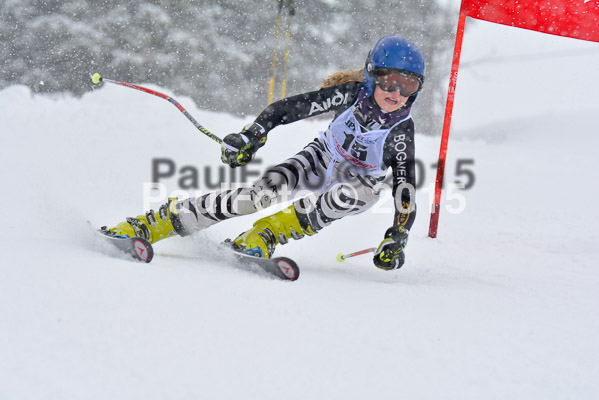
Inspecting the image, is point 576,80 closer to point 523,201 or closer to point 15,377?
point 523,201

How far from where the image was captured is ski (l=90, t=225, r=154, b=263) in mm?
2578

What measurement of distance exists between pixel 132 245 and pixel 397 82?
1.73m

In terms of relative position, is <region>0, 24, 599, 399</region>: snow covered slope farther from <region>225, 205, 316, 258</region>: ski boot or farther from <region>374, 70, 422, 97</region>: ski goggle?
<region>374, 70, 422, 97</region>: ski goggle

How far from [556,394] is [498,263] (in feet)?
7.42

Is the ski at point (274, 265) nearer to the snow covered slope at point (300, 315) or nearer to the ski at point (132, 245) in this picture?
the snow covered slope at point (300, 315)

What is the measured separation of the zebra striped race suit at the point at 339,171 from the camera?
2984mm

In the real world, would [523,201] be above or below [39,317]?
above

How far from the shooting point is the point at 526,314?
216cm

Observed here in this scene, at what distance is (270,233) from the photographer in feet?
10.1

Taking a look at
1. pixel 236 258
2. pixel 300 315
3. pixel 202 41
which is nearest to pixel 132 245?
pixel 236 258

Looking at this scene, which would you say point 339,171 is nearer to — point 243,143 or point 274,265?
point 243,143

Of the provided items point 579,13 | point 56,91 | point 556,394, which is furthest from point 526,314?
point 56,91

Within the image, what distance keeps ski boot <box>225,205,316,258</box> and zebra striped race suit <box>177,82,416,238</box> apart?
2.2 inches

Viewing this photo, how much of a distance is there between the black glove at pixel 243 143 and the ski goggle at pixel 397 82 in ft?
2.44
